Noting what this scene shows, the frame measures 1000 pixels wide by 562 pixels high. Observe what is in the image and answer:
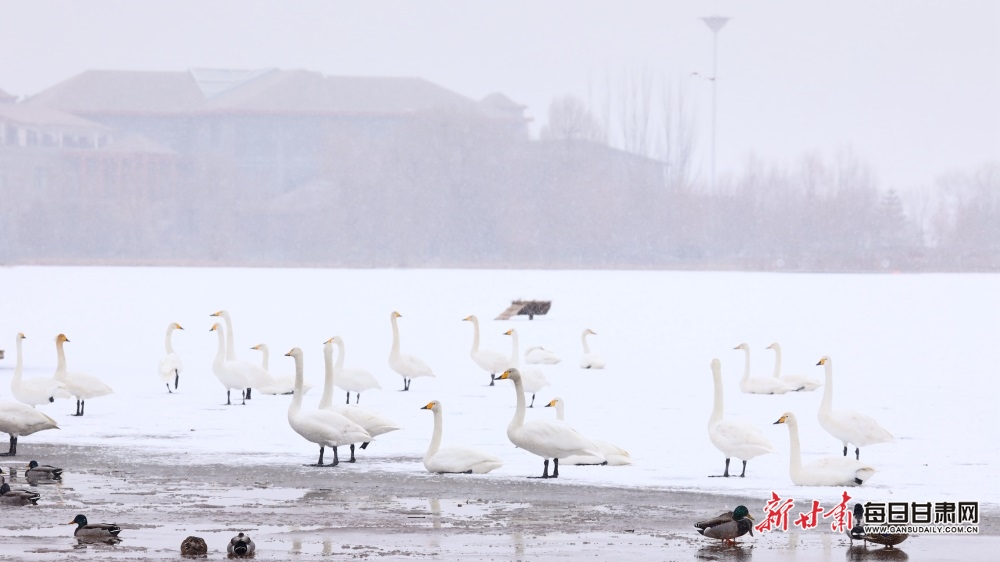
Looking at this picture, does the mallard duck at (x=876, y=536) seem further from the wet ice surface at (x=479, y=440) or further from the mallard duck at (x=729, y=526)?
the mallard duck at (x=729, y=526)

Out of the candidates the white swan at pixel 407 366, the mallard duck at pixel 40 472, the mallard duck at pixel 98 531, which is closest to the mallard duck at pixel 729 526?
the mallard duck at pixel 98 531

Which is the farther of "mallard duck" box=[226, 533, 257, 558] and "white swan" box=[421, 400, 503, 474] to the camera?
"white swan" box=[421, 400, 503, 474]

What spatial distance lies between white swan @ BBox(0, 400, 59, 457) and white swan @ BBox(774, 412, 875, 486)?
4521mm

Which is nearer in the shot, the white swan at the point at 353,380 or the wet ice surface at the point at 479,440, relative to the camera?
the wet ice surface at the point at 479,440

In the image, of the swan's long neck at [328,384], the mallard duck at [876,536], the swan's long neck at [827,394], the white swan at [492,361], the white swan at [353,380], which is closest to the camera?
the mallard duck at [876,536]

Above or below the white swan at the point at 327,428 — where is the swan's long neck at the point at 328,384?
above

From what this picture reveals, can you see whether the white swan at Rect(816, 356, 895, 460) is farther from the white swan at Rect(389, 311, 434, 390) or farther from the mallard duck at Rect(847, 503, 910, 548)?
the white swan at Rect(389, 311, 434, 390)

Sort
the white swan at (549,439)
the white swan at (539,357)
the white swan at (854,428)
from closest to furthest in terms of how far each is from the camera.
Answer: the white swan at (549,439)
the white swan at (854,428)
the white swan at (539,357)

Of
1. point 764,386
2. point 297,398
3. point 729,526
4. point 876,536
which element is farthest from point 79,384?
point 876,536

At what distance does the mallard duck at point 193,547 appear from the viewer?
632 centimetres

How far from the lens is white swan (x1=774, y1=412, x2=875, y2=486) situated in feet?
26.7

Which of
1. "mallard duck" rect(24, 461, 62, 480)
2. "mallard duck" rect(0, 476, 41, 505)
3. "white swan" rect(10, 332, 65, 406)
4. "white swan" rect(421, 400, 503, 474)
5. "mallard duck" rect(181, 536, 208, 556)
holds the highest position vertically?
"white swan" rect(10, 332, 65, 406)

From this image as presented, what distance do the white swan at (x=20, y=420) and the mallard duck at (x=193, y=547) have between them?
3.13 m

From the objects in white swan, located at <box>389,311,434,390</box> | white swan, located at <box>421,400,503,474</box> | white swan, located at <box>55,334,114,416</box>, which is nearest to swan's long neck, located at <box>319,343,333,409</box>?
white swan, located at <box>421,400,503,474</box>
